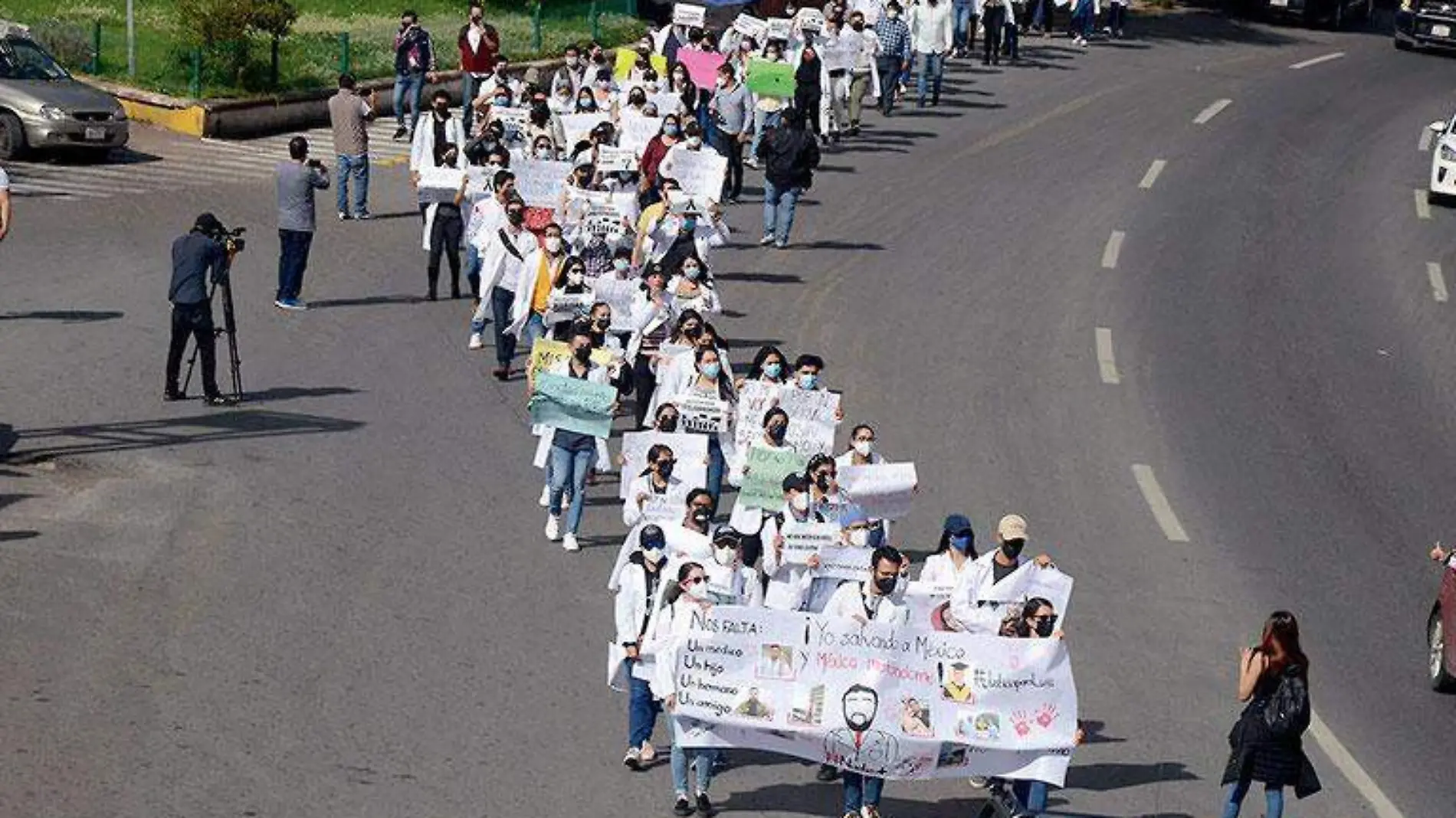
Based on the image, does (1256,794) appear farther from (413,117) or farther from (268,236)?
(413,117)

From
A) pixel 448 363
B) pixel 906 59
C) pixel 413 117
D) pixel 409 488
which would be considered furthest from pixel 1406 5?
pixel 409 488

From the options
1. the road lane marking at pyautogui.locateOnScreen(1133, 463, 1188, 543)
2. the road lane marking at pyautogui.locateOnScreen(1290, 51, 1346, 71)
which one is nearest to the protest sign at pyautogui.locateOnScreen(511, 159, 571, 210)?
the road lane marking at pyautogui.locateOnScreen(1133, 463, 1188, 543)

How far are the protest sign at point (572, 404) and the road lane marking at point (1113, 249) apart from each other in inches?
539

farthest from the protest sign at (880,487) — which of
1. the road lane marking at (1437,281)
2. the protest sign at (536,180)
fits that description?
the road lane marking at (1437,281)

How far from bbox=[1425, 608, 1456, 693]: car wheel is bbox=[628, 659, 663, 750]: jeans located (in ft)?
20.8

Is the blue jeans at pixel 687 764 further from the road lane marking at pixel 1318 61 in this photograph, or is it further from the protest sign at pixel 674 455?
the road lane marking at pixel 1318 61

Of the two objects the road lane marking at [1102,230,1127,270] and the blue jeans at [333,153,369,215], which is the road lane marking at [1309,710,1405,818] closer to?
the road lane marking at [1102,230,1127,270]

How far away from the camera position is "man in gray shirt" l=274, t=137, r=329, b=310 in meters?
28.5

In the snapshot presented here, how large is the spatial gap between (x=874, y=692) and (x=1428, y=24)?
132ft

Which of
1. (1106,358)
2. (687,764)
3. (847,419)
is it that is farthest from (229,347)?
(687,764)

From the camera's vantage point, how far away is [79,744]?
16.7 metres

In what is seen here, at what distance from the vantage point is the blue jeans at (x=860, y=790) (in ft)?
54.2

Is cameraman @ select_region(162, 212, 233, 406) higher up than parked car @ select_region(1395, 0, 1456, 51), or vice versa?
parked car @ select_region(1395, 0, 1456, 51)

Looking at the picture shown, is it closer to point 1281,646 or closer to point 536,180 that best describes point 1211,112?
point 536,180
